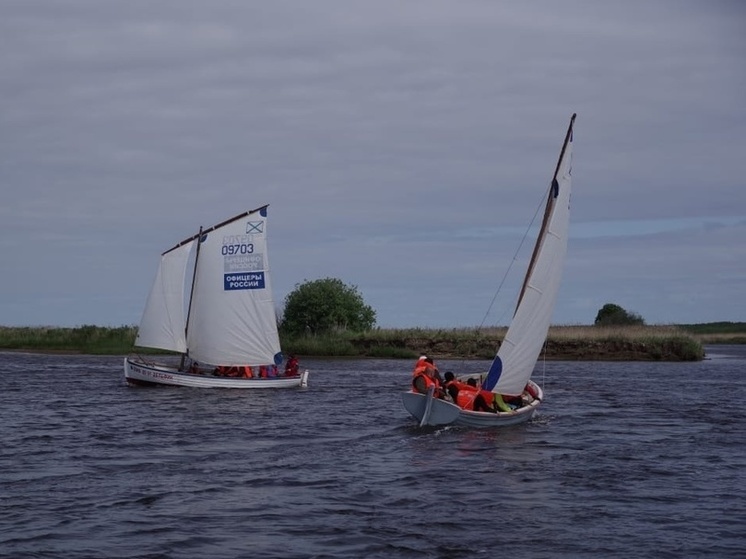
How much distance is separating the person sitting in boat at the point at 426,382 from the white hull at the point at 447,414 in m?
0.39

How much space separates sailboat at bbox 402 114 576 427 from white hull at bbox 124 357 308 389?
18.6m

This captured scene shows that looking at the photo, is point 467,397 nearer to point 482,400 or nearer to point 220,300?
point 482,400

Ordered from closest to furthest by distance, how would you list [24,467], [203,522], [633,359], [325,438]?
[203,522], [24,467], [325,438], [633,359]

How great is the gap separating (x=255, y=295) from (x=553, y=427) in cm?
1960

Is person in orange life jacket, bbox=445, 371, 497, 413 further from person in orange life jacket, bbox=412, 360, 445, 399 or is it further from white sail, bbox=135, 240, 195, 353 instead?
white sail, bbox=135, 240, 195, 353

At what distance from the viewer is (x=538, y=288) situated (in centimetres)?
3659

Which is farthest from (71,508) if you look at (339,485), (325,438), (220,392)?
(220,392)

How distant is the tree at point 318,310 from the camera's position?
97.0 meters

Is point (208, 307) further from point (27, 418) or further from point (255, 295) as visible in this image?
point (27, 418)

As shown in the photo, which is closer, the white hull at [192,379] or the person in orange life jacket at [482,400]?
the person in orange life jacket at [482,400]

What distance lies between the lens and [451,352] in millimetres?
89688

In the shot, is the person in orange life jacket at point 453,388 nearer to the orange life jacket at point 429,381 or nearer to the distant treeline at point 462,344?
the orange life jacket at point 429,381

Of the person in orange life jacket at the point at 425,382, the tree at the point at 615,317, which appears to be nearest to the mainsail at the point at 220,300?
the person in orange life jacket at the point at 425,382

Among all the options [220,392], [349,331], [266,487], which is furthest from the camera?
[349,331]
